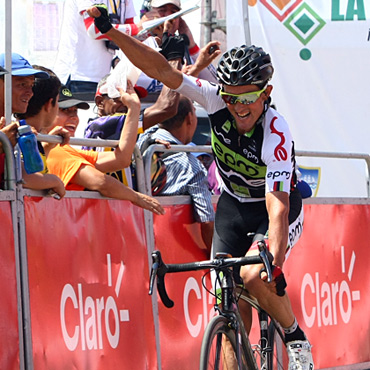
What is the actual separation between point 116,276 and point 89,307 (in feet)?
1.19

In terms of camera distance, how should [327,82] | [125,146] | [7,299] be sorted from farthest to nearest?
[327,82] < [125,146] < [7,299]

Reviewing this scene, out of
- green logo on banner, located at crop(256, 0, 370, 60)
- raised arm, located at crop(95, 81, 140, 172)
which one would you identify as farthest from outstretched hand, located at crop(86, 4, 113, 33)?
green logo on banner, located at crop(256, 0, 370, 60)

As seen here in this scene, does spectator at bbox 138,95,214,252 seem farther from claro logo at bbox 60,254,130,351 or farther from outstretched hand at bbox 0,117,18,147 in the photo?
outstretched hand at bbox 0,117,18,147

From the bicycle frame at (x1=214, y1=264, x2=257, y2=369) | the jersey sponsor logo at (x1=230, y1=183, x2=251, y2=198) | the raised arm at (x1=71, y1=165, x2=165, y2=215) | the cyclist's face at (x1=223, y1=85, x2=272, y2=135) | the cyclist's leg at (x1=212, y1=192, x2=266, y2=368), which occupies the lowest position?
the bicycle frame at (x1=214, y1=264, x2=257, y2=369)

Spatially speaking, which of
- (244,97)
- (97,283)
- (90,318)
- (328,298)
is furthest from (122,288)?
(328,298)

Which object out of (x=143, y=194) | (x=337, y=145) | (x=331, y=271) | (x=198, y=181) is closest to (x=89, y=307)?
(x=143, y=194)

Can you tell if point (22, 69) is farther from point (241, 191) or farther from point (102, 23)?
point (241, 191)

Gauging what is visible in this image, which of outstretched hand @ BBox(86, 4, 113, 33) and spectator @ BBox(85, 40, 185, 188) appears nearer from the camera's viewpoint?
outstretched hand @ BBox(86, 4, 113, 33)

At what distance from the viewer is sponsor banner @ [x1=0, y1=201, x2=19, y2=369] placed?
5242 mm

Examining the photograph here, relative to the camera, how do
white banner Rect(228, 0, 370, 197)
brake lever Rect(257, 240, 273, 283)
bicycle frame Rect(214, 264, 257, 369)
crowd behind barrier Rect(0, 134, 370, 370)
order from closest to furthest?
brake lever Rect(257, 240, 273, 283)
bicycle frame Rect(214, 264, 257, 369)
crowd behind barrier Rect(0, 134, 370, 370)
white banner Rect(228, 0, 370, 197)

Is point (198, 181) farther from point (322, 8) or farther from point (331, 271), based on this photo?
point (322, 8)

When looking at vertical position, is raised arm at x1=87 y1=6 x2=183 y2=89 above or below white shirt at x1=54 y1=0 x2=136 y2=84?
below

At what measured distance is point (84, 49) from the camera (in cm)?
833

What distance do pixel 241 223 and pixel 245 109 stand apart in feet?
2.60
